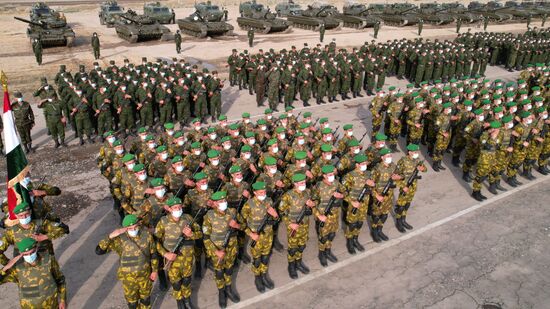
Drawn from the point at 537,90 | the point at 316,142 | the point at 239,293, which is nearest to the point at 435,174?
the point at 316,142

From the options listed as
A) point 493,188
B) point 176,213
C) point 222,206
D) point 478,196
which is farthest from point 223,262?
point 493,188

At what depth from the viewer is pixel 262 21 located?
2891 centimetres

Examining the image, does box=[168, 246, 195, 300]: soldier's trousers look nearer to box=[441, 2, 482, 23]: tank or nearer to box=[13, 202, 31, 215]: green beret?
box=[13, 202, 31, 215]: green beret

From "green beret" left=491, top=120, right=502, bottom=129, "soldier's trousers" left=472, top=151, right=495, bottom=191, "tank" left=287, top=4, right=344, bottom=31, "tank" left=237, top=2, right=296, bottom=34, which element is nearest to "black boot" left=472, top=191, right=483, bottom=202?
"soldier's trousers" left=472, top=151, right=495, bottom=191

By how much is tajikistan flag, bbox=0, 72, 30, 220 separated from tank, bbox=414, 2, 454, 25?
3525cm

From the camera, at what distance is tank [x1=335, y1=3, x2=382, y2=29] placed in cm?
3221

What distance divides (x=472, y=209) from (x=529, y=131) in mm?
2391

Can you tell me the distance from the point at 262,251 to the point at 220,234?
0.82 meters

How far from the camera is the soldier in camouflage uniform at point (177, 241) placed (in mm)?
5254

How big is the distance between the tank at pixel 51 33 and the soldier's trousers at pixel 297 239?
69.8ft

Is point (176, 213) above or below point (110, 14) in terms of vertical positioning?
below

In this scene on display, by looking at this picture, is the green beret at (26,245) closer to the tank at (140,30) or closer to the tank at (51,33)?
the tank at (51,33)

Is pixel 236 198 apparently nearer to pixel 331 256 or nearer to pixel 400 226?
pixel 331 256

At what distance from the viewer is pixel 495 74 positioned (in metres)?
20.7
